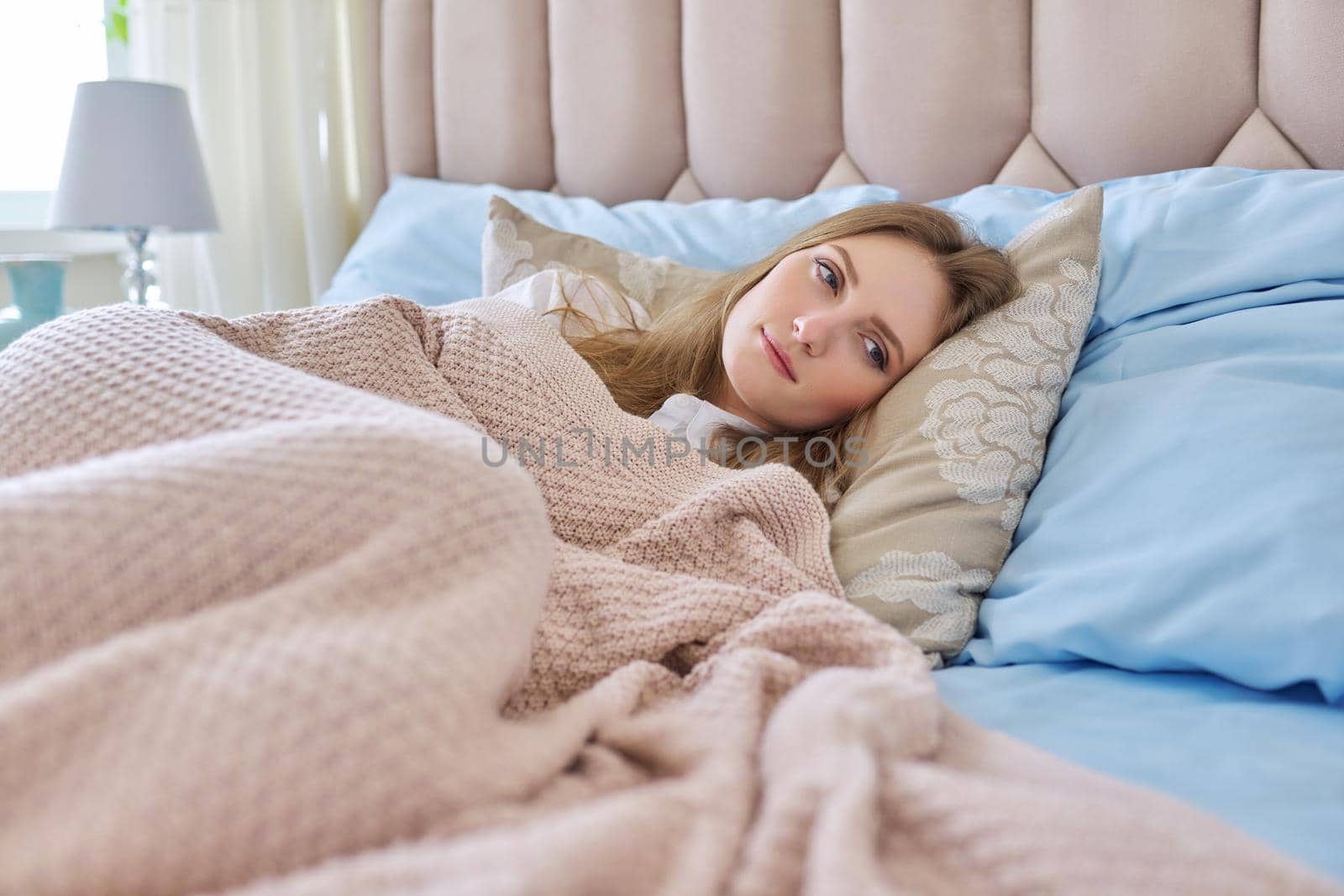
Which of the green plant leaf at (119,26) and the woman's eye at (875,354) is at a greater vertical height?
the green plant leaf at (119,26)

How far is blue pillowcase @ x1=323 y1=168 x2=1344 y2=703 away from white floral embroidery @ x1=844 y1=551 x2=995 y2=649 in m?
0.02

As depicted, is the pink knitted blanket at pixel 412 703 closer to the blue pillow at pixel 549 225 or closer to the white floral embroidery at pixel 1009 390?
the white floral embroidery at pixel 1009 390

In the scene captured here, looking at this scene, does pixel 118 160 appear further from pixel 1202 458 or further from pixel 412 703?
pixel 1202 458

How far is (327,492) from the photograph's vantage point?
1.96 ft

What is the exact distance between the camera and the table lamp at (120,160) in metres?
1.92

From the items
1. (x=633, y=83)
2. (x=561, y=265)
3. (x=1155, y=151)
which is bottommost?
(x=561, y=265)

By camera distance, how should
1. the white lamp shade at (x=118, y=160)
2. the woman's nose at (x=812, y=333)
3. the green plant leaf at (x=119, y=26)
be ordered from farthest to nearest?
the green plant leaf at (x=119, y=26)
the white lamp shade at (x=118, y=160)
the woman's nose at (x=812, y=333)

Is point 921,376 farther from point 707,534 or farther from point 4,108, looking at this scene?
point 4,108

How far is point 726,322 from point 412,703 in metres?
0.82

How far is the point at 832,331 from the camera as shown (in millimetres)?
1131

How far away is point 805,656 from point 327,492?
344 mm

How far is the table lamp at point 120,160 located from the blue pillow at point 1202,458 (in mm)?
1767

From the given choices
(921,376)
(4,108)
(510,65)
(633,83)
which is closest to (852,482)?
(921,376)

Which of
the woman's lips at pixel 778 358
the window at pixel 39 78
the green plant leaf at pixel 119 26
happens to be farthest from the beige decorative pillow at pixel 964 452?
the window at pixel 39 78
